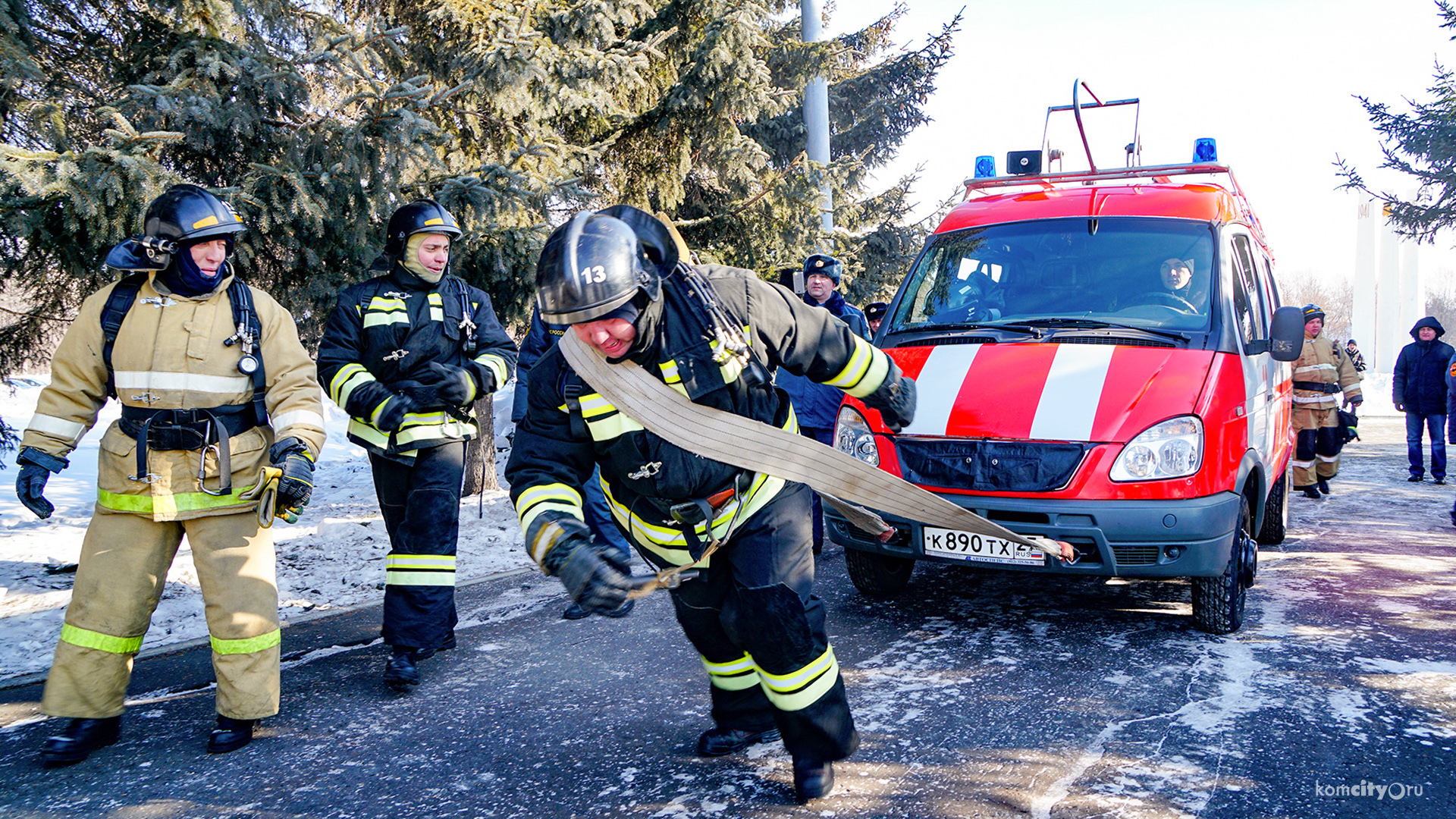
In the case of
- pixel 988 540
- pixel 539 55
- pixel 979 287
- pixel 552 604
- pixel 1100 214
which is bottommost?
pixel 552 604

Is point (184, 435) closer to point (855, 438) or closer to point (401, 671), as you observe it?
point (401, 671)

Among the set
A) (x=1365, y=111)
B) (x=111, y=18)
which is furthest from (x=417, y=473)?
(x=1365, y=111)

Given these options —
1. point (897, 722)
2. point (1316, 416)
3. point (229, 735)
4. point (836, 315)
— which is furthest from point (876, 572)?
point (1316, 416)

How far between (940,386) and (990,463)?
50cm

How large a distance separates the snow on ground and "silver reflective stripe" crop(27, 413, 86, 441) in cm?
156

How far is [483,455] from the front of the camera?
9.21 meters

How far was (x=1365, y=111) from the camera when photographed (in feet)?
59.3

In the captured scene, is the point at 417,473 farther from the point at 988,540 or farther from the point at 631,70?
the point at 631,70

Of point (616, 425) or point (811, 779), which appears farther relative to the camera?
point (811, 779)

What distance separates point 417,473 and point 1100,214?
12.8 feet

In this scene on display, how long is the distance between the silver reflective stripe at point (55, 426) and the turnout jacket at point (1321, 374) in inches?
364

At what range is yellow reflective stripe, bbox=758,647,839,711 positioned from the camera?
2.91 metres

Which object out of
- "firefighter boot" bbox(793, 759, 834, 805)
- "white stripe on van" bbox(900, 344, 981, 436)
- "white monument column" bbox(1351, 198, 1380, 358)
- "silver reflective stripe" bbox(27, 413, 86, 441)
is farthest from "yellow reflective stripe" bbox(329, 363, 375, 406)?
"white monument column" bbox(1351, 198, 1380, 358)

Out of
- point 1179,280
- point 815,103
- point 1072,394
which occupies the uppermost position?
point 815,103
